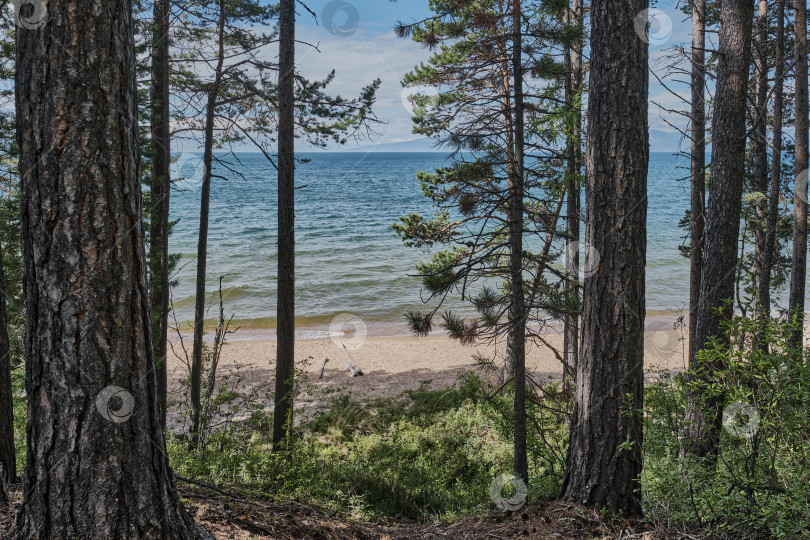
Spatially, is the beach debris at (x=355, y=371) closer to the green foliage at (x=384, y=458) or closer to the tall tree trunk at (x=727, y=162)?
the green foliage at (x=384, y=458)

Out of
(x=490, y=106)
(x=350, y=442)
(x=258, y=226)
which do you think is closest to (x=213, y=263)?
(x=258, y=226)

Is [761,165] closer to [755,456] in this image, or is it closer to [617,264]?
[617,264]

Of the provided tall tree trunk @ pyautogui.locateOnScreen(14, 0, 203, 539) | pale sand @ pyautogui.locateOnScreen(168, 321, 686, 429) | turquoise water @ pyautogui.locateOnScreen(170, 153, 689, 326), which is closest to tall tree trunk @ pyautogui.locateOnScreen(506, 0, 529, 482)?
turquoise water @ pyautogui.locateOnScreen(170, 153, 689, 326)

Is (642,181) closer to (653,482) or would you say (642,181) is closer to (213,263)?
(653,482)

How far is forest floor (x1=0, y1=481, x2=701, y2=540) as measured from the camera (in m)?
3.20

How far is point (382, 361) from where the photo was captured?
1503 centimetres

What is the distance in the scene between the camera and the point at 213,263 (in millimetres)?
25172

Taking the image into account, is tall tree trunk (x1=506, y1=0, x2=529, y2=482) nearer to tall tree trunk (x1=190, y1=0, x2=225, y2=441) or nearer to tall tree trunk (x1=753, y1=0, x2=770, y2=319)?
tall tree trunk (x1=753, y1=0, x2=770, y2=319)

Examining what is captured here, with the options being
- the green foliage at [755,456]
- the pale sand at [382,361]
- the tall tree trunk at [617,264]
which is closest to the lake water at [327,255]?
the pale sand at [382,361]

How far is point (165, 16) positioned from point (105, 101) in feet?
23.2

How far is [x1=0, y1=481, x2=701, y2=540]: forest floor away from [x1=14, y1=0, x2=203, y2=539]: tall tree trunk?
3.28ft

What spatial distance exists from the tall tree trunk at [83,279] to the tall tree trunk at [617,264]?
296 centimetres

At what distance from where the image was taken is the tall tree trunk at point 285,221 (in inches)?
281

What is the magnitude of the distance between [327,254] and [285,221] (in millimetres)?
20612
